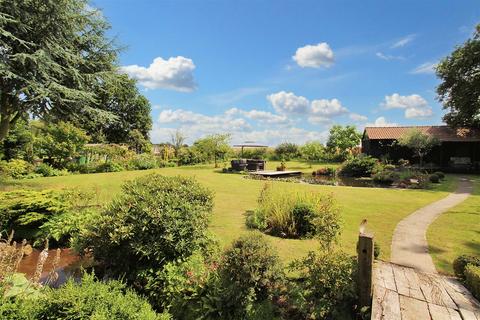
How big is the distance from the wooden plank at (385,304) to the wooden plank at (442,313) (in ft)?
1.13

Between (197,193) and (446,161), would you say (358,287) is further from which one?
(446,161)

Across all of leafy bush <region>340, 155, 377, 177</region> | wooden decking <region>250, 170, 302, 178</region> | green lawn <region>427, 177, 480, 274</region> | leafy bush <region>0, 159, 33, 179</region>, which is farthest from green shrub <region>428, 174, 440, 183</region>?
leafy bush <region>0, 159, 33, 179</region>

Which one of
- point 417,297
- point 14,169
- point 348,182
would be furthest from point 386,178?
point 14,169

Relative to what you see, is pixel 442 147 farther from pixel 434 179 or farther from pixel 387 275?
pixel 387 275

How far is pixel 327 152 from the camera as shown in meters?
35.1

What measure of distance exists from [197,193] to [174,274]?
137cm

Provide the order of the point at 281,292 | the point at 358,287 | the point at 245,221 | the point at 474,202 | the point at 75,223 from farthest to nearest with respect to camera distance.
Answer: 1. the point at 474,202
2. the point at 245,221
3. the point at 75,223
4. the point at 281,292
5. the point at 358,287

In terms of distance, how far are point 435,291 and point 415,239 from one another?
3333mm

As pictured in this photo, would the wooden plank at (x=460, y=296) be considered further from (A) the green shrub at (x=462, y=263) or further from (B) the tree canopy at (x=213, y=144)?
(B) the tree canopy at (x=213, y=144)

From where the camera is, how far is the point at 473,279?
159 inches

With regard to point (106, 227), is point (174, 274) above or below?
below

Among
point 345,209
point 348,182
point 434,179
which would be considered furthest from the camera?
point 348,182

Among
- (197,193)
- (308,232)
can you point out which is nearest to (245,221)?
(308,232)

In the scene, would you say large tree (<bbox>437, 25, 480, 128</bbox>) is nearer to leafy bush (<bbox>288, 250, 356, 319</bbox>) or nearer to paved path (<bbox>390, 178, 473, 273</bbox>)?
paved path (<bbox>390, 178, 473, 273</bbox>)
